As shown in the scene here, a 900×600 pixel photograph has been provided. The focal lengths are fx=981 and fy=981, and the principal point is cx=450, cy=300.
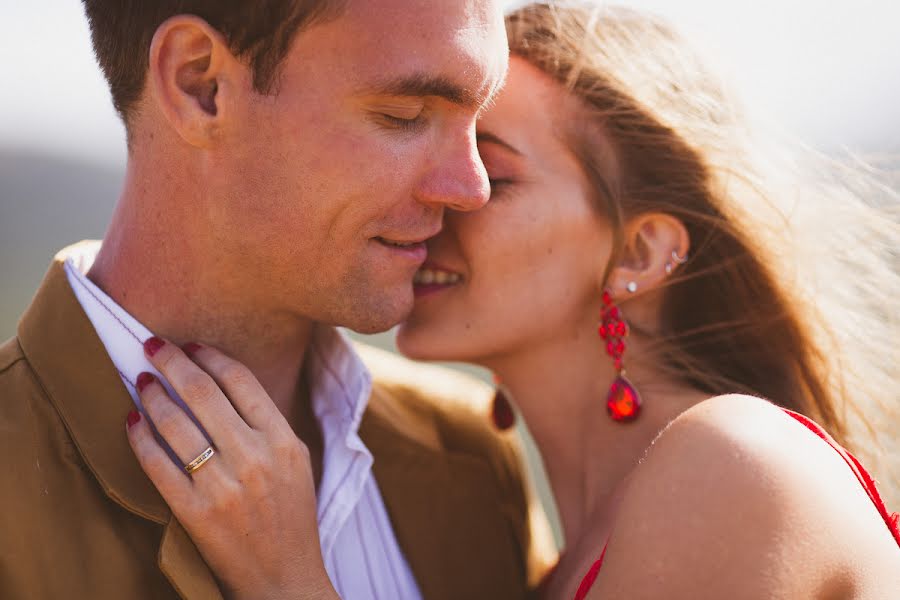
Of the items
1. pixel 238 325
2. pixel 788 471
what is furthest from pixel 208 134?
pixel 788 471

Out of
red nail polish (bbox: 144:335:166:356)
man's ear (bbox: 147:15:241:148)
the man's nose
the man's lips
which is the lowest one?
the man's lips

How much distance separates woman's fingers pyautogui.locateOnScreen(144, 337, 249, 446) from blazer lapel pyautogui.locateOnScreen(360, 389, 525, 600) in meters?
0.52

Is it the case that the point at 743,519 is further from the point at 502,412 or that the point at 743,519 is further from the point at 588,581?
the point at 502,412

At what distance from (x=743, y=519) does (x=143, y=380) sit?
102cm

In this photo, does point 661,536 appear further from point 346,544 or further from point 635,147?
point 635,147

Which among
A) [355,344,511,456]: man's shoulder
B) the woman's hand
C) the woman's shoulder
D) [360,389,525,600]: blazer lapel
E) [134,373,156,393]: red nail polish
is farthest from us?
[355,344,511,456]: man's shoulder

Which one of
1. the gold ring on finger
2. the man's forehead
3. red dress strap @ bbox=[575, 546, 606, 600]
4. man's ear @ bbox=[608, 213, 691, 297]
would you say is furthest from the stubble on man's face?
red dress strap @ bbox=[575, 546, 606, 600]

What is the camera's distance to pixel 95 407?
163 centimetres

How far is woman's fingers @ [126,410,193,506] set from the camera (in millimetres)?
1568

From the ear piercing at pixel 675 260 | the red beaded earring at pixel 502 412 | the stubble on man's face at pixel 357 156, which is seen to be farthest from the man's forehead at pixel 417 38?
the red beaded earring at pixel 502 412

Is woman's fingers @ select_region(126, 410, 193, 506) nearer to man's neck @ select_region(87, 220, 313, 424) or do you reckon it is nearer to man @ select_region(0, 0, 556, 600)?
man @ select_region(0, 0, 556, 600)

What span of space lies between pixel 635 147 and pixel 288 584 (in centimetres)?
119

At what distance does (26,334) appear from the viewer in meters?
1.72

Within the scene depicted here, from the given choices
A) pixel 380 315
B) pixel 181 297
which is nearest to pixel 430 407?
pixel 380 315
